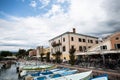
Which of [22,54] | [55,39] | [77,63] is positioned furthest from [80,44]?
[22,54]

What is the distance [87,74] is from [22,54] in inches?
4686

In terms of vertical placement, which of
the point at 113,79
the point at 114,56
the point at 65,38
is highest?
the point at 65,38

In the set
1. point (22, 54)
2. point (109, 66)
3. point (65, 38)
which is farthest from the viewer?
point (22, 54)

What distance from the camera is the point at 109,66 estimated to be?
23203mm

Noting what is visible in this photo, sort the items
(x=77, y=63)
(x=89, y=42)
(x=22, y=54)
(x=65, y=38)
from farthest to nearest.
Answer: (x=22, y=54) → (x=89, y=42) → (x=65, y=38) → (x=77, y=63)

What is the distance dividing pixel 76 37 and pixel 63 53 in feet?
24.3

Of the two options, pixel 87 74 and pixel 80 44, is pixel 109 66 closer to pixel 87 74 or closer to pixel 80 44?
pixel 87 74

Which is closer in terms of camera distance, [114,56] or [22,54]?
[114,56]

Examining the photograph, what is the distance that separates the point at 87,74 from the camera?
17797 mm

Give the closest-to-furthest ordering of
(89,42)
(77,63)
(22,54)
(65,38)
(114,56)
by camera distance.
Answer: (114,56)
(77,63)
(65,38)
(89,42)
(22,54)

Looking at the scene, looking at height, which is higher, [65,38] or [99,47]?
[65,38]

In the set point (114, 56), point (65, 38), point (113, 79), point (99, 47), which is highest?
point (65, 38)

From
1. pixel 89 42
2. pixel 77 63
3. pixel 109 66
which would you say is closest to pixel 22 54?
pixel 89 42

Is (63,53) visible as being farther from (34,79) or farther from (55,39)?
(34,79)
